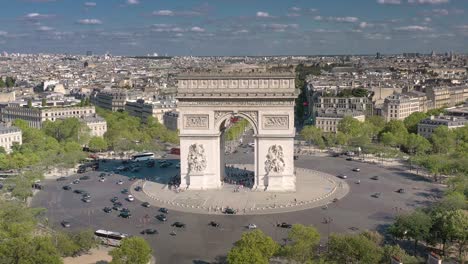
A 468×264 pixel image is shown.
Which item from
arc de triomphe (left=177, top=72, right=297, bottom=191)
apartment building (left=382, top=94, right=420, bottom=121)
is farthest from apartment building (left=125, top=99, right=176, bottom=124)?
arc de triomphe (left=177, top=72, right=297, bottom=191)

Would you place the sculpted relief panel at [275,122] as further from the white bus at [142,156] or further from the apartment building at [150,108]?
the apartment building at [150,108]

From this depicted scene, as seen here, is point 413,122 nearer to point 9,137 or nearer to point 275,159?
point 275,159

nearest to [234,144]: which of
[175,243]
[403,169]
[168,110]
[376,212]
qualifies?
[168,110]

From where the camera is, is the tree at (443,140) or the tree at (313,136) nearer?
the tree at (443,140)

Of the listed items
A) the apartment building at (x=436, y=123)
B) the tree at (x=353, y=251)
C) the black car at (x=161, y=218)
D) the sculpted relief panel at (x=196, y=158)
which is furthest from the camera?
the apartment building at (x=436, y=123)

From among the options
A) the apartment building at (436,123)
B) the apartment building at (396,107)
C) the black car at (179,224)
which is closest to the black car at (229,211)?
the black car at (179,224)

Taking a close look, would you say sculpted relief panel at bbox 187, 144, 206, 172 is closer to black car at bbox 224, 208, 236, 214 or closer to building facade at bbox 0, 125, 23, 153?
black car at bbox 224, 208, 236, 214

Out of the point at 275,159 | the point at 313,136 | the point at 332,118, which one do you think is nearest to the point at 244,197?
the point at 275,159

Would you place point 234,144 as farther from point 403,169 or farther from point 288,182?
point 288,182

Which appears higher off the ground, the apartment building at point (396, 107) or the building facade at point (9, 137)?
the apartment building at point (396, 107)
